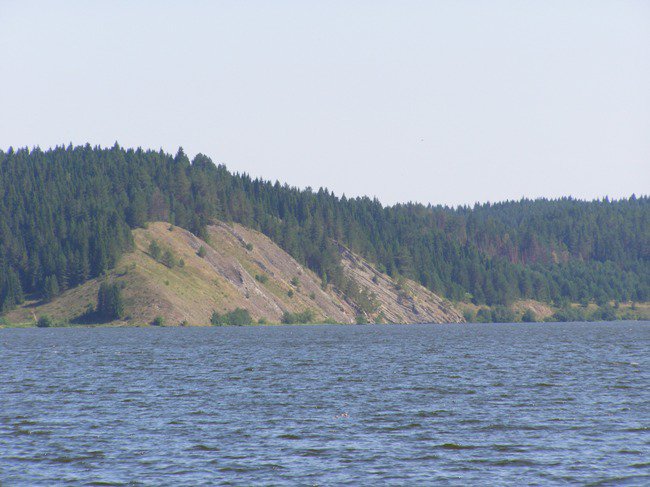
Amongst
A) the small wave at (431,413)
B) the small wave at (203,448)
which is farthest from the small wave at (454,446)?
the small wave at (203,448)

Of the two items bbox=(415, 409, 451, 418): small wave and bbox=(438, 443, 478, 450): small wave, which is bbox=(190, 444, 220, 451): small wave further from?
bbox=(415, 409, 451, 418): small wave

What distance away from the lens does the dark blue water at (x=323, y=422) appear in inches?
1248

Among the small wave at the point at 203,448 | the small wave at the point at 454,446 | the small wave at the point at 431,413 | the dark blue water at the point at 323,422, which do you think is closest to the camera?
the dark blue water at the point at 323,422

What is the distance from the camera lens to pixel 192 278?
7357 inches

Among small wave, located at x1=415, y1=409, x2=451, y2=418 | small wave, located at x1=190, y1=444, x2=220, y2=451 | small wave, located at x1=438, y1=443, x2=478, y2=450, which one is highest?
small wave, located at x1=190, y1=444, x2=220, y2=451

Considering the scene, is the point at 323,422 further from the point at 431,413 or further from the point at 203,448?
the point at 203,448

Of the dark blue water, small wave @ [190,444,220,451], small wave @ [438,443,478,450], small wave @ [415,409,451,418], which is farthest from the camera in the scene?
small wave @ [415,409,451,418]

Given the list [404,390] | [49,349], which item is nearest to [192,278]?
[49,349]

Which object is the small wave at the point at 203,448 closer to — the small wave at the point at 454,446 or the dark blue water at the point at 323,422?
the dark blue water at the point at 323,422

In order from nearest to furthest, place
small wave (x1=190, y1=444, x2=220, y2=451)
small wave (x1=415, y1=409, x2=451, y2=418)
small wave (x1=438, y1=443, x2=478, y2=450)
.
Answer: small wave (x1=190, y1=444, x2=220, y2=451) → small wave (x1=438, y1=443, x2=478, y2=450) → small wave (x1=415, y1=409, x2=451, y2=418)

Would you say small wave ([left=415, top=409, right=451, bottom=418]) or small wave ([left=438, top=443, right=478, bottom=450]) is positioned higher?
small wave ([left=415, top=409, right=451, bottom=418])

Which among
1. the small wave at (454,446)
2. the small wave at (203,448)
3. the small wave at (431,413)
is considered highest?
the small wave at (203,448)

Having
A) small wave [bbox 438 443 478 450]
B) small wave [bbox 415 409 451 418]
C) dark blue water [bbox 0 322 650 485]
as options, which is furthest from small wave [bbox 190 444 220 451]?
small wave [bbox 415 409 451 418]

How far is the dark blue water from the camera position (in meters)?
31.7
